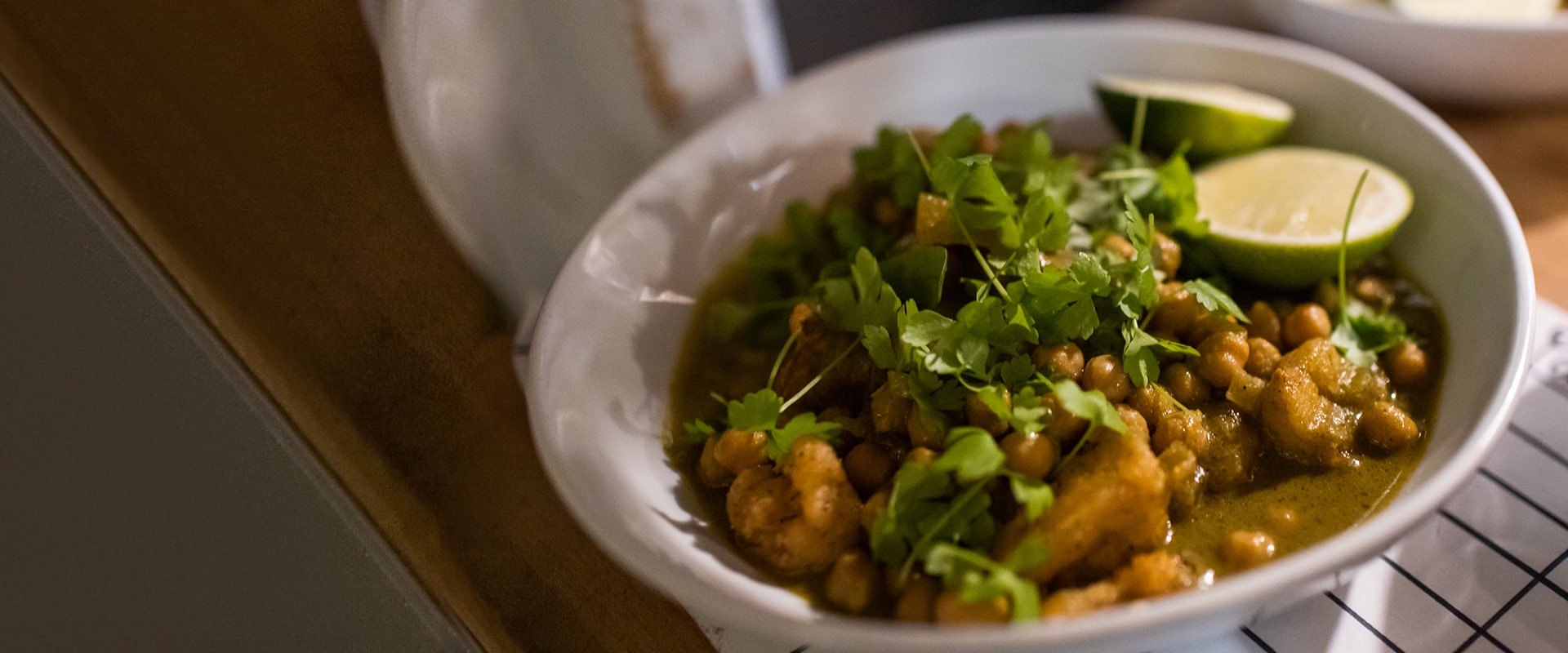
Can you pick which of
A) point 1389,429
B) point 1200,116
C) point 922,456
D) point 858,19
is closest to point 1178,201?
point 1200,116

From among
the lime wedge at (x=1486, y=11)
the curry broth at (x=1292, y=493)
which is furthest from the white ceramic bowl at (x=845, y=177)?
the lime wedge at (x=1486, y=11)

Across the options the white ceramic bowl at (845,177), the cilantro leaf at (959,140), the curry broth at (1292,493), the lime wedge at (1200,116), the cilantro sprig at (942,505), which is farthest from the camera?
the lime wedge at (1200,116)

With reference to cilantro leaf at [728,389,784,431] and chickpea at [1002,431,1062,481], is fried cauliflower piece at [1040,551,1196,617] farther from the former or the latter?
cilantro leaf at [728,389,784,431]

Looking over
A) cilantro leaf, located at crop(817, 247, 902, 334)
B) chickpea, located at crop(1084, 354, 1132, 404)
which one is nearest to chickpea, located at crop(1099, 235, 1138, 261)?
chickpea, located at crop(1084, 354, 1132, 404)

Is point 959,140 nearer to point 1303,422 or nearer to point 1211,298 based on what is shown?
point 1211,298

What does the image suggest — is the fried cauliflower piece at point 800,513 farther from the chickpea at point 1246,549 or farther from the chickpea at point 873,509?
the chickpea at point 1246,549

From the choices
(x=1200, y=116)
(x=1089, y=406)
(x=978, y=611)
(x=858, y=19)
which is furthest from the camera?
(x=858, y=19)
